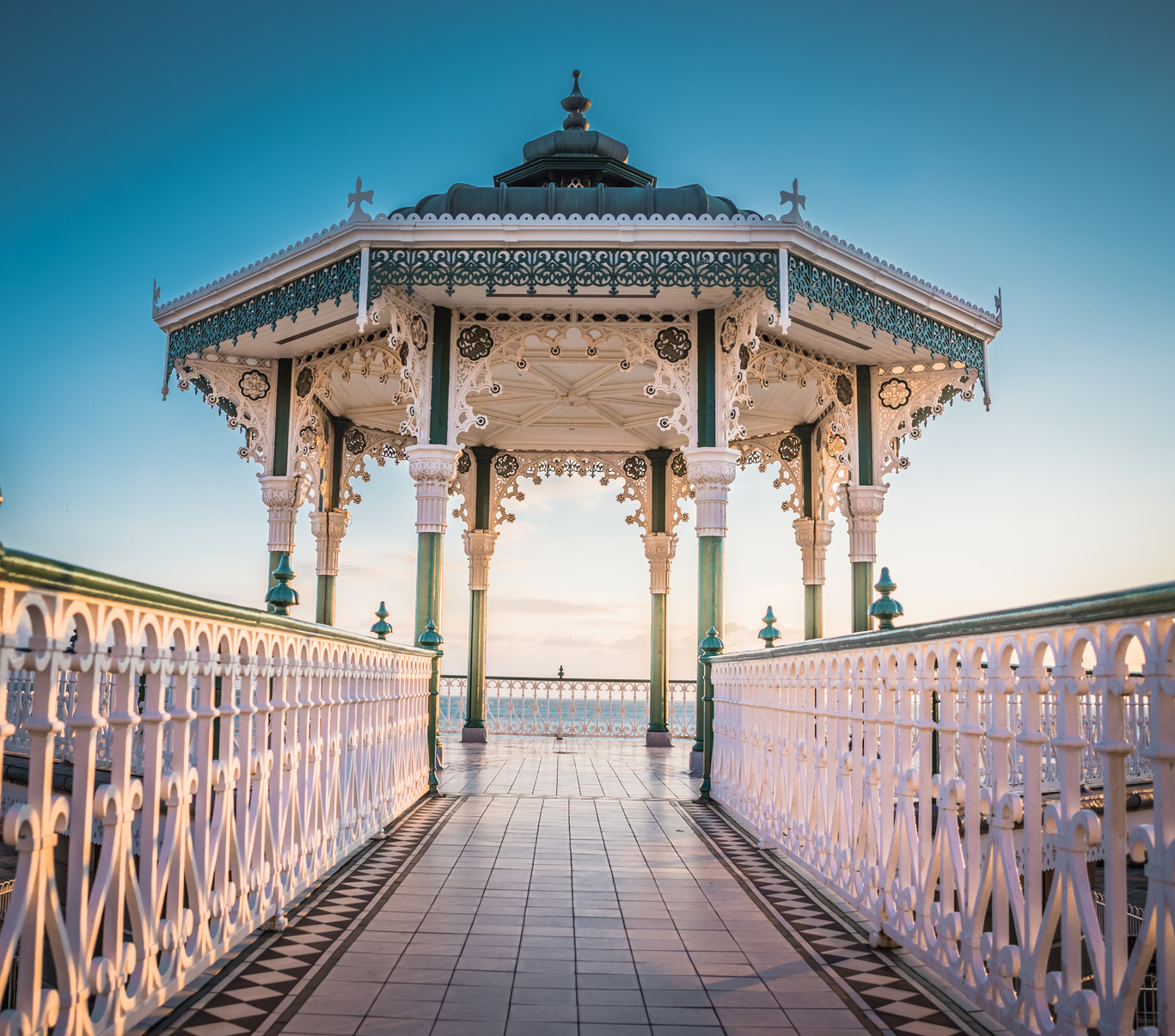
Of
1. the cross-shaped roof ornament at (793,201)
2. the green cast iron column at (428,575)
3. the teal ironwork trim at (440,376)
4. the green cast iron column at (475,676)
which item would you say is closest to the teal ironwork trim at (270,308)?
the teal ironwork trim at (440,376)

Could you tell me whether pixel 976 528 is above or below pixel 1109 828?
above

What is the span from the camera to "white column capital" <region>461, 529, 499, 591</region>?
13.9 metres

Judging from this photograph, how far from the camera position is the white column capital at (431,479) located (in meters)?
8.53

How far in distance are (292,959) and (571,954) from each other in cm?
95

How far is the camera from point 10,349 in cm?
1087

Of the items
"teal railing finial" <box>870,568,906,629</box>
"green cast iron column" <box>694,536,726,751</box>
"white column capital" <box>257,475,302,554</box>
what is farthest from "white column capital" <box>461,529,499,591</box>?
"teal railing finial" <box>870,568,906,629</box>

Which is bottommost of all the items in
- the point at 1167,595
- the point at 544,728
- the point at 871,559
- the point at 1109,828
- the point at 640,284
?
the point at 544,728

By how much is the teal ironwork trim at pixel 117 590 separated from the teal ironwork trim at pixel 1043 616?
2.15 meters

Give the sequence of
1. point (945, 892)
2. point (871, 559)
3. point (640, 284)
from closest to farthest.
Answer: point (945, 892) < point (640, 284) < point (871, 559)

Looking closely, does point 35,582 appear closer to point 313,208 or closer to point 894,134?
point 894,134

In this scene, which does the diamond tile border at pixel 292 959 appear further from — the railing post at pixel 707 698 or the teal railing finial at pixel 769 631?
the railing post at pixel 707 698

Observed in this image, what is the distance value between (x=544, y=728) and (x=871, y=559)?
7208 mm

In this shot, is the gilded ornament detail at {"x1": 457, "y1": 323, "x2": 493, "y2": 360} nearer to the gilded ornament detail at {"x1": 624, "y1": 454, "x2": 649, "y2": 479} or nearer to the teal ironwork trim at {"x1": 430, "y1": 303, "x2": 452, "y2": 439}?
the teal ironwork trim at {"x1": 430, "y1": 303, "x2": 452, "y2": 439}

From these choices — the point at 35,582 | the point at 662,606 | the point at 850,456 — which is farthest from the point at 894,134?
the point at 35,582
